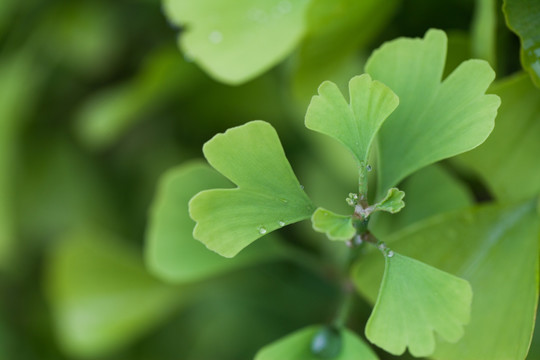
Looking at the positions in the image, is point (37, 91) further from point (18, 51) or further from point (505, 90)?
point (505, 90)

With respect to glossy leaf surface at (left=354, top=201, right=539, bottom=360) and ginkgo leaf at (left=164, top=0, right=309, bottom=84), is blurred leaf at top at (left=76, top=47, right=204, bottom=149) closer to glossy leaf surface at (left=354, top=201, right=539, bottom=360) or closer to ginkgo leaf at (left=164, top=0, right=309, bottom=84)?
ginkgo leaf at (left=164, top=0, right=309, bottom=84)

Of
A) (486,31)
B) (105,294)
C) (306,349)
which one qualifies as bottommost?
(105,294)

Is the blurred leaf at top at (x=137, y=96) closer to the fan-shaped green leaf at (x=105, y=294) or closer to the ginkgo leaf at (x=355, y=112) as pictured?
the fan-shaped green leaf at (x=105, y=294)

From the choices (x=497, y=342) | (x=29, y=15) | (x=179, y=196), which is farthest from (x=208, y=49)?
(x=29, y=15)

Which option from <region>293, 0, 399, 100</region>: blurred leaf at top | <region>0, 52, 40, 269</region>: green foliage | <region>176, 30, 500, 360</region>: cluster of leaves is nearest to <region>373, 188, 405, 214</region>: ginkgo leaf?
<region>176, 30, 500, 360</region>: cluster of leaves

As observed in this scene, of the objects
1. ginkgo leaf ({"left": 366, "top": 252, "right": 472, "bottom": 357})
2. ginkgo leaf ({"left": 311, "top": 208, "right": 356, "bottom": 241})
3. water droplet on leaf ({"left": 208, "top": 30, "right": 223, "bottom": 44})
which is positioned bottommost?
ginkgo leaf ({"left": 366, "top": 252, "right": 472, "bottom": 357})

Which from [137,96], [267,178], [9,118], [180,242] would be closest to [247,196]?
[267,178]

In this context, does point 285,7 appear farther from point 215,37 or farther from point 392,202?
point 392,202

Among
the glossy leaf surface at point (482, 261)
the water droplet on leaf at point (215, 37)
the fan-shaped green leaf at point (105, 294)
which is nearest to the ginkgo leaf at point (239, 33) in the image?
the water droplet on leaf at point (215, 37)
